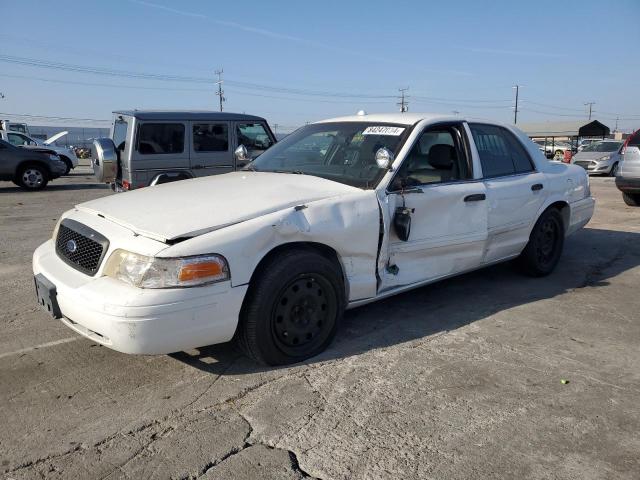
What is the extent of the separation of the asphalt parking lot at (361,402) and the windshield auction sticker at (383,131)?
1406 millimetres

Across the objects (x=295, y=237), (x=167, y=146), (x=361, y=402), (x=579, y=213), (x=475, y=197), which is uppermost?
(x=167, y=146)

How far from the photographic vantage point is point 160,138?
899cm

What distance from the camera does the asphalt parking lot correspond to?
2393 millimetres

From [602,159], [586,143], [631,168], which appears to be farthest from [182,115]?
[586,143]

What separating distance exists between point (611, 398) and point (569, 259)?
360 centimetres

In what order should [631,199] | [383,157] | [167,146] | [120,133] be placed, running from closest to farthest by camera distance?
[383,157] < [167,146] < [120,133] < [631,199]

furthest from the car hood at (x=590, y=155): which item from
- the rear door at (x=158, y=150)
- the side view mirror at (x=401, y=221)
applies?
the side view mirror at (x=401, y=221)

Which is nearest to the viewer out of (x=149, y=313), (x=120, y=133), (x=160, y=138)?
(x=149, y=313)

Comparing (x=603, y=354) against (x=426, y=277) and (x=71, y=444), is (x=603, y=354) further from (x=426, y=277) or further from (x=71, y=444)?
(x=71, y=444)

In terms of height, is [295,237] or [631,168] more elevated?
[631,168]

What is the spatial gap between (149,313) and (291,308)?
870mm

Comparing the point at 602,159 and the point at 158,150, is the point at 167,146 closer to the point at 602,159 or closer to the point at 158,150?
the point at 158,150

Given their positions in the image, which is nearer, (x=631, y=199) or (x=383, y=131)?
(x=383, y=131)

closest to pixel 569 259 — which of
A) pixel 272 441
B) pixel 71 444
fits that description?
pixel 272 441
